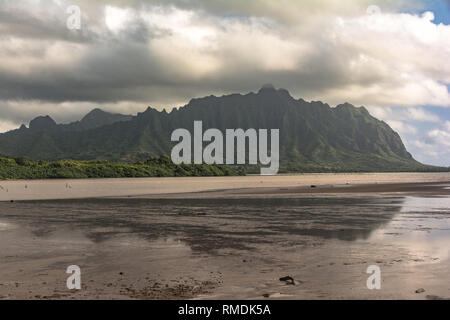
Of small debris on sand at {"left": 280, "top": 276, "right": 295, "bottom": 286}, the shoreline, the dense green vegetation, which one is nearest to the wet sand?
small debris on sand at {"left": 280, "top": 276, "right": 295, "bottom": 286}

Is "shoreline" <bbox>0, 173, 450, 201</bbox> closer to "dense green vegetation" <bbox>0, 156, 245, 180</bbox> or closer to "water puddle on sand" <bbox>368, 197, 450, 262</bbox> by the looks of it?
"water puddle on sand" <bbox>368, 197, 450, 262</bbox>

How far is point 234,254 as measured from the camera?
1803 centimetres

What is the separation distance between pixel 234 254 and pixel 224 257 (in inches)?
29.7

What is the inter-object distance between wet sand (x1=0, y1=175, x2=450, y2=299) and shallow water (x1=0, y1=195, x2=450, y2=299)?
42mm

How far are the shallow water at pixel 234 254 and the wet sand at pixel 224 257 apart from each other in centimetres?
4

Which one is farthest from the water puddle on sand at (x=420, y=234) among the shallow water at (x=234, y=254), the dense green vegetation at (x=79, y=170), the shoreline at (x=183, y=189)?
the dense green vegetation at (x=79, y=170)

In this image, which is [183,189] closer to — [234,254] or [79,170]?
[234,254]

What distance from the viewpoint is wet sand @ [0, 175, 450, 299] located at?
485 inches

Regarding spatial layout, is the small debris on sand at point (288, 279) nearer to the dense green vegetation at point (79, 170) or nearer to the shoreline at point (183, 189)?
the shoreline at point (183, 189)
